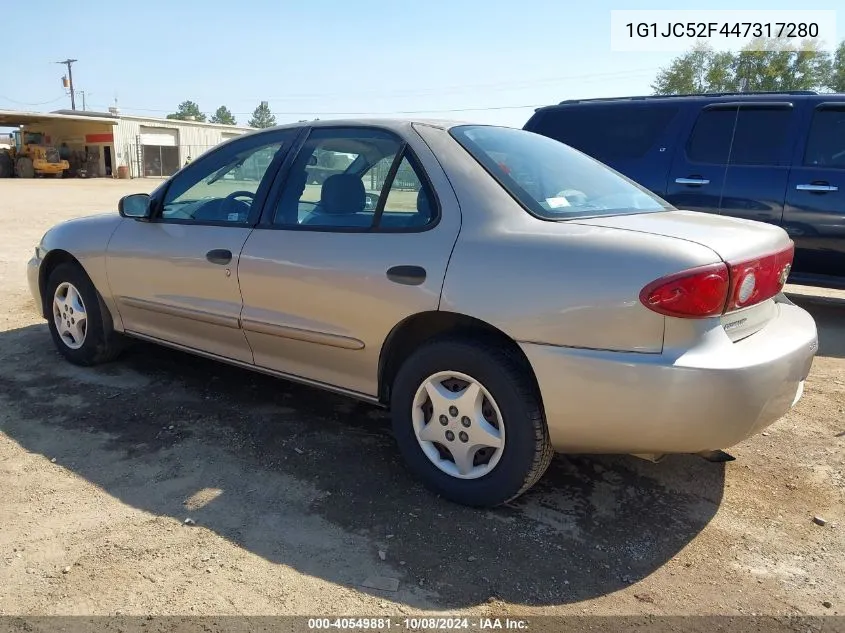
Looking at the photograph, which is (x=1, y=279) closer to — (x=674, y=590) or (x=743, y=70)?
(x=674, y=590)

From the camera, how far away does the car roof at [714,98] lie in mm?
5766

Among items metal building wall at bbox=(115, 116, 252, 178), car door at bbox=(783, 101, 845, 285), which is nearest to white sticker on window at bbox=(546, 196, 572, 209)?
car door at bbox=(783, 101, 845, 285)

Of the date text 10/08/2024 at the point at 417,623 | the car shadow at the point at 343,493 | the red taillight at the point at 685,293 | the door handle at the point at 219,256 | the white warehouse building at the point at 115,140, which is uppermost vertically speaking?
the white warehouse building at the point at 115,140

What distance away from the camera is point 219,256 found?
11.7 feet

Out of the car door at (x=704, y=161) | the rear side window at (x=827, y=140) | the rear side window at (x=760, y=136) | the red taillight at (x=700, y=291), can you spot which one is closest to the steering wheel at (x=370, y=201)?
the red taillight at (x=700, y=291)

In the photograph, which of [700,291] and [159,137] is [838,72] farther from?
[700,291]

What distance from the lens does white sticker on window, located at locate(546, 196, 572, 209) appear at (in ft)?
9.44

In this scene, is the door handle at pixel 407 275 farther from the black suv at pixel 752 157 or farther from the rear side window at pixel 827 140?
the rear side window at pixel 827 140

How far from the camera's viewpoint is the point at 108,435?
3.54 meters

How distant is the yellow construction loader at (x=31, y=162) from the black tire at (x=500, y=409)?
4356 centimetres

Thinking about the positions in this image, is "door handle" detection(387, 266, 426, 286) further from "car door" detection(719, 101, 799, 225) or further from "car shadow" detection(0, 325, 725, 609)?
"car door" detection(719, 101, 799, 225)

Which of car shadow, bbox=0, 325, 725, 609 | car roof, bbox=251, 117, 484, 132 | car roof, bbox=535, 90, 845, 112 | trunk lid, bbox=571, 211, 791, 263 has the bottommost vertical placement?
car shadow, bbox=0, 325, 725, 609

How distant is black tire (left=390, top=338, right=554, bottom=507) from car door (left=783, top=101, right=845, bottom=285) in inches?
164

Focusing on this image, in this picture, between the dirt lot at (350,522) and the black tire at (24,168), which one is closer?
the dirt lot at (350,522)
